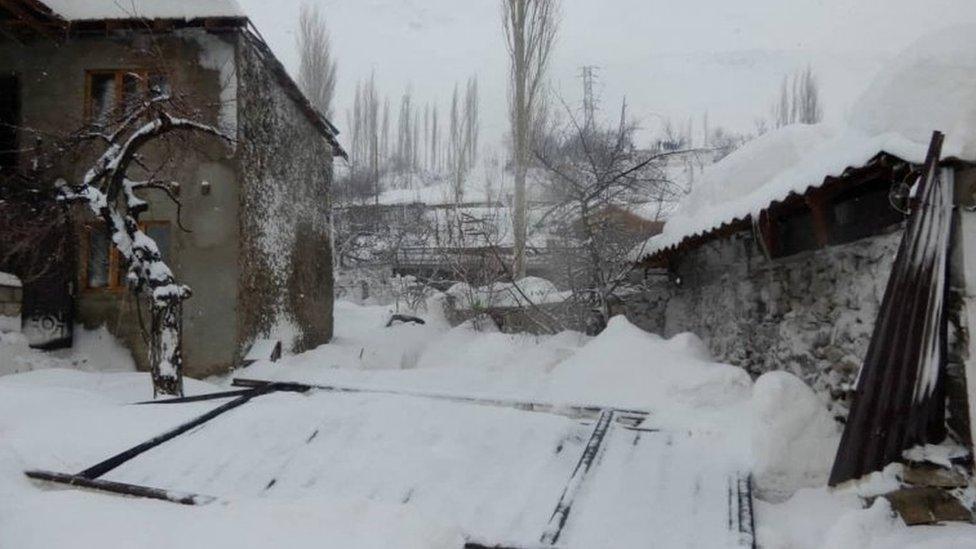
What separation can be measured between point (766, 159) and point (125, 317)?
7.69m

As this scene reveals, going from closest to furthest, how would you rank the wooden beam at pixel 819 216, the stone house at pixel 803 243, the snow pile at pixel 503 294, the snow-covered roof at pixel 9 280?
1. the stone house at pixel 803 243
2. the wooden beam at pixel 819 216
3. the snow-covered roof at pixel 9 280
4. the snow pile at pixel 503 294

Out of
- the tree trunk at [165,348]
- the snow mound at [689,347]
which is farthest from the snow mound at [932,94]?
the tree trunk at [165,348]

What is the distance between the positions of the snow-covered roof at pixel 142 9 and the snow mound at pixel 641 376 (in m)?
6.10

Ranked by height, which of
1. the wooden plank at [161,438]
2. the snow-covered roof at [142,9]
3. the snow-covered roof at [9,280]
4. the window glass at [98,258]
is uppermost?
the snow-covered roof at [142,9]

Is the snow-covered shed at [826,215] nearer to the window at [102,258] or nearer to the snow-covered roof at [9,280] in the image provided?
the window at [102,258]

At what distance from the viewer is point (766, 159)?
5.73 meters

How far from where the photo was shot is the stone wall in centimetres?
389

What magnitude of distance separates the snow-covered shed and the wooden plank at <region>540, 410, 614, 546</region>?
1527 mm

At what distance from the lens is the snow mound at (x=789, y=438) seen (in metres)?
3.67

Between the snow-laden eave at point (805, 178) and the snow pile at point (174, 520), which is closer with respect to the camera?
the snow pile at point (174, 520)

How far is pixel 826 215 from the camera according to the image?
14.1ft

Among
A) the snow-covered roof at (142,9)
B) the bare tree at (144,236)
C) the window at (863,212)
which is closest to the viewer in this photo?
the window at (863,212)

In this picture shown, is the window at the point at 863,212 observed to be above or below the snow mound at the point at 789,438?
above

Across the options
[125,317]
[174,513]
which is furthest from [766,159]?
[125,317]
